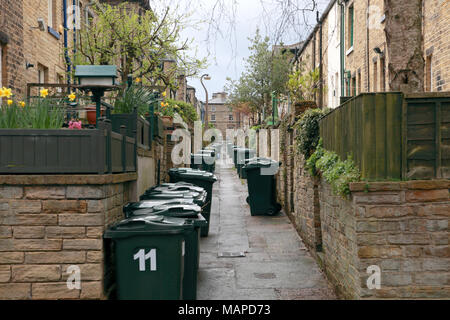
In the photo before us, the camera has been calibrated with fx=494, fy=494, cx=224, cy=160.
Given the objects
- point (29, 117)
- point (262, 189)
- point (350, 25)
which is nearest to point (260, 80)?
point (350, 25)

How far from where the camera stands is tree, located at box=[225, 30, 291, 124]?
34469 mm

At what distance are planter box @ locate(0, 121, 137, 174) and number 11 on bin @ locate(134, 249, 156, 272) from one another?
939mm

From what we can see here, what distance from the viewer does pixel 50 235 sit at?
16.4ft

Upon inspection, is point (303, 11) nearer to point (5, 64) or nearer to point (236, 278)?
point (236, 278)

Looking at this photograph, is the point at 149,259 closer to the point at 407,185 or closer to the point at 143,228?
the point at 143,228

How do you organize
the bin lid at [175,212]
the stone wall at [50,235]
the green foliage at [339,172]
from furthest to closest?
the bin lid at [175,212] < the green foliage at [339,172] < the stone wall at [50,235]

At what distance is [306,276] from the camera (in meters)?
7.36

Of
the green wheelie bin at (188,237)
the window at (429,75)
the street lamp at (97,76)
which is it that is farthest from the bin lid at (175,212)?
the window at (429,75)

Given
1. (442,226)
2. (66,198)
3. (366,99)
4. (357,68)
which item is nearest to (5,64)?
(66,198)

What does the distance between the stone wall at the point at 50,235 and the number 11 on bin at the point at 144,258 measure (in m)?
0.39

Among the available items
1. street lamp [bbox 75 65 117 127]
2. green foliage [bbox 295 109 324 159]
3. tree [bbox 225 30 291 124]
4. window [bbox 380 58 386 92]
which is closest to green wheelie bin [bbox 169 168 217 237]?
green foliage [bbox 295 109 324 159]

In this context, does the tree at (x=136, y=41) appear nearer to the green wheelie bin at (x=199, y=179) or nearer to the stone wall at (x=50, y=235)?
the green wheelie bin at (x=199, y=179)

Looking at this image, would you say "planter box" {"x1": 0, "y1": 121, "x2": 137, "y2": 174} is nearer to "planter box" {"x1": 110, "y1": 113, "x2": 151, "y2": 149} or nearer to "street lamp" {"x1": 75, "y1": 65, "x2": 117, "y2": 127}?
A: "street lamp" {"x1": 75, "y1": 65, "x2": 117, "y2": 127}

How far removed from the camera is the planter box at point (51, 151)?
502 centimetres
